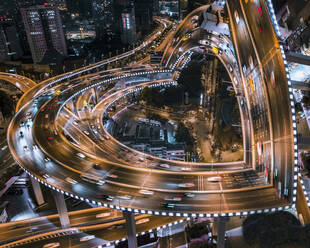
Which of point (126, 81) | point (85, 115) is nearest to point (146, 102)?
point (126, 81)

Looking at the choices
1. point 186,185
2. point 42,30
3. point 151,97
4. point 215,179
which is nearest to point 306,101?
point 215,179

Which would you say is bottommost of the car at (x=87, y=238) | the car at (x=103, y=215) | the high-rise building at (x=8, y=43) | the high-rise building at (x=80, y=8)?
the car at (x=87, y=238)

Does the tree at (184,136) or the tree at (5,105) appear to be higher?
the tree at (5,105)

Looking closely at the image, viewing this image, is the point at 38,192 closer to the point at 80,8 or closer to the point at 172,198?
the point at 172,198

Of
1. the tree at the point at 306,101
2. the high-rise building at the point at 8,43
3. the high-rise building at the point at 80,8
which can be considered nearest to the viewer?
the tree at the point at 306,101

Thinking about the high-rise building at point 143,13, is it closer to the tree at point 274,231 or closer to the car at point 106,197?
the tree at point 274,231

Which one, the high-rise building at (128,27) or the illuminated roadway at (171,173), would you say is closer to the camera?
the illuminated roadway at (171,173)

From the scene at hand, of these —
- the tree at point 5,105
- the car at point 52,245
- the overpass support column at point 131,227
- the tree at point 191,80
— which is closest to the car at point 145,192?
the overpass support column at point 131,227
